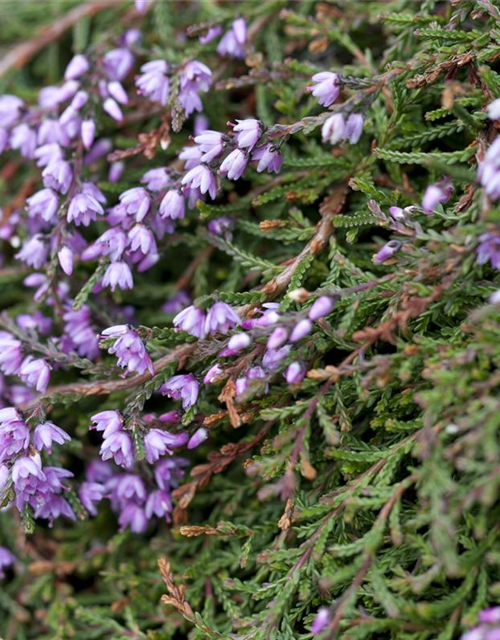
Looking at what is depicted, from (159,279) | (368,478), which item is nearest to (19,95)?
(159,279)

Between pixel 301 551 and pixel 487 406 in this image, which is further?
pixel 301 551

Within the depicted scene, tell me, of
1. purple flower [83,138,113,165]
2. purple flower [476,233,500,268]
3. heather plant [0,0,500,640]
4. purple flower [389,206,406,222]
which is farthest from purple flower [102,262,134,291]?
purple flower [476,233,500,268]

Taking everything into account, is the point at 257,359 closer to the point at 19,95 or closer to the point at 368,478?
the point at 368,478

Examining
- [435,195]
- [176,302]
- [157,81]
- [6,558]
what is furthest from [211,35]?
[6,558]

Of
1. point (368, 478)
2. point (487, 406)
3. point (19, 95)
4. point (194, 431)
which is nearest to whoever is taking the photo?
point (487, 406)

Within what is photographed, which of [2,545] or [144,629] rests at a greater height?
[2,545]

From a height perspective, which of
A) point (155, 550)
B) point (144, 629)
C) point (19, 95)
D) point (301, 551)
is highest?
point (19, 95)

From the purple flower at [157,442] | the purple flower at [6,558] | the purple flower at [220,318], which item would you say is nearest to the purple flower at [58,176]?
the purple flower at [220,318]

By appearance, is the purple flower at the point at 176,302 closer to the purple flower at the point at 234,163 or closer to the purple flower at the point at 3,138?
the purple flower at the point at 234,163

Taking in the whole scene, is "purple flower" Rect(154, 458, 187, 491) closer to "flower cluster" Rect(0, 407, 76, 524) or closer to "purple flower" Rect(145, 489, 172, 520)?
"purple flower" Rect(145, 489, 172, 520)
